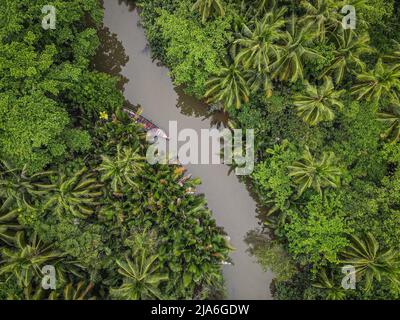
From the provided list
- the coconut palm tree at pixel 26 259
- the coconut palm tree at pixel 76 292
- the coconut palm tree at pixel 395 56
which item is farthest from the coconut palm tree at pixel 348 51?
the coconut palm tree at pixel 26 259

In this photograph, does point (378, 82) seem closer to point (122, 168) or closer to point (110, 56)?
point (122, 168)

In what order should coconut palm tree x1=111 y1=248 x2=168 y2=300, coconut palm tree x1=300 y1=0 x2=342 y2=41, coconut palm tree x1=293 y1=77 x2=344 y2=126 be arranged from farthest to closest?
coconut palm tree x1=293 y1=77 x2=344 y2=126 < coconut palm tree x1=300 y1=0 x2=342 y2=41 < coconut palm tree x1=111 y1=248 x2=168 y2=300

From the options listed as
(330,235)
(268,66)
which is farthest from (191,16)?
(330,235)

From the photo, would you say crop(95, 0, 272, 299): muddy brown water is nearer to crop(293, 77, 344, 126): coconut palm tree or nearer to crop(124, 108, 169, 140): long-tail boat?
crop(124, 108, 169, 140): long-tail boat

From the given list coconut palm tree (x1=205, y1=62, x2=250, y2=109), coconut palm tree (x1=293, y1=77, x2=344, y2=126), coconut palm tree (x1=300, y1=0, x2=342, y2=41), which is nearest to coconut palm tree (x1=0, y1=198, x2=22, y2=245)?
coconut palm tree (x1=205, y1=62, x2=250, y2=109)

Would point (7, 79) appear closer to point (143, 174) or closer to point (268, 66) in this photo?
point (143, 174)
